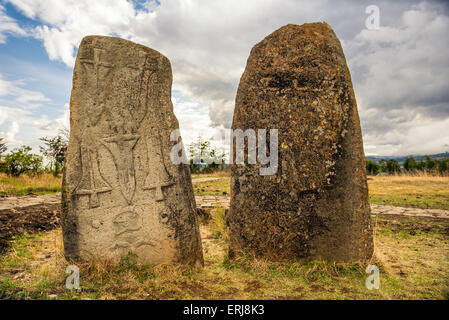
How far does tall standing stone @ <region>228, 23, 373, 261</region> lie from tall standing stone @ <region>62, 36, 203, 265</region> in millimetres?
1053

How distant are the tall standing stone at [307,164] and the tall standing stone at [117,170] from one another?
1053 mm

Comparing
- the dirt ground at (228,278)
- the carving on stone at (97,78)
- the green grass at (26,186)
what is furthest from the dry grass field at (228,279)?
the green grass at (26,186)

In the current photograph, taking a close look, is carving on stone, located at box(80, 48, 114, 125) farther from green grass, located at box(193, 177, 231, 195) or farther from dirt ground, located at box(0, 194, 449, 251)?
green grass, located at box(193, 177, 231, 195)

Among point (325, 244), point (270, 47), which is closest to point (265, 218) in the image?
point (325, 244)

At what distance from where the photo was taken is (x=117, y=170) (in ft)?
12.8

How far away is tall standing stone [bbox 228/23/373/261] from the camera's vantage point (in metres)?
3.89

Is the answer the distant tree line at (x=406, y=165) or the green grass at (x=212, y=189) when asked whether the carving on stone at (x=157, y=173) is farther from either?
the distant tree line at (x=406, y=165)

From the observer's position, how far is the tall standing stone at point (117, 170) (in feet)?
12.6

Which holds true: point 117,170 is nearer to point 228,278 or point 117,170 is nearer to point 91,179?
point 91,179

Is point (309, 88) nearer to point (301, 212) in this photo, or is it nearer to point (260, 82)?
point (260, 82)

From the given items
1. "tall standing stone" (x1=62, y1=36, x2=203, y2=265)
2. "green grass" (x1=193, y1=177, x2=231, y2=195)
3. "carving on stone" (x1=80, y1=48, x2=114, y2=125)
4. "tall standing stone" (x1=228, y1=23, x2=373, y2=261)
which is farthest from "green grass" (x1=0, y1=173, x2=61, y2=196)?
"tall standing stone" (x1=228, y1=23, x2=373, y2=261)

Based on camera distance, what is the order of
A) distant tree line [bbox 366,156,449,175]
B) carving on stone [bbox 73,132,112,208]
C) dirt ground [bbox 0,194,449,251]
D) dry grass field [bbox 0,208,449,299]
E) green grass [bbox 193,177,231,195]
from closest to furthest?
dry grass field [bbox 0,208,449,299], carving on stone [bbox 73,132,112,208], dirt ground [bbox 0,194,449,251], green grass [bbox 193,177,231,195], distant tree line [bbox 366,156,449,175]

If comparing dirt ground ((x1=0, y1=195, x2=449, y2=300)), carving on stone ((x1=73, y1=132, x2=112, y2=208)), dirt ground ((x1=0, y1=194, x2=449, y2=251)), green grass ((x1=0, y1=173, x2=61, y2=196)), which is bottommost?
dirt ground ((x1=0, y1=195, x2=449, y2=300))
